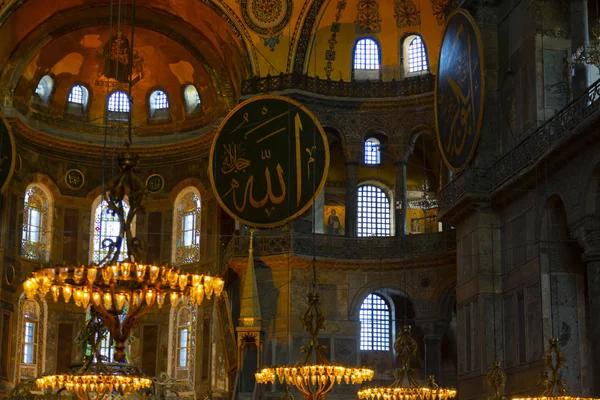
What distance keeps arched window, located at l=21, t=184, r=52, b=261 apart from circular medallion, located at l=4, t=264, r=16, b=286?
772 millimetres

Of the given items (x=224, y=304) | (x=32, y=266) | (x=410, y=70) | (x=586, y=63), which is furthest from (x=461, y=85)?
(x=32, y=266)

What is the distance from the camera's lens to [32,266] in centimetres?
2716

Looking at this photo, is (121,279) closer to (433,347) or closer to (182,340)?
(433,347)

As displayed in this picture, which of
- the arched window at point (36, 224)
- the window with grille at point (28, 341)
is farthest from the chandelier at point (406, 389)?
the arched window at point (36, 224)

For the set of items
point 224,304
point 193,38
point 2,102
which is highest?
point 193,38

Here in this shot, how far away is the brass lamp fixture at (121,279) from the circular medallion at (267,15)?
12.6 m

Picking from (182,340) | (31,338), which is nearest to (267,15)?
(182,340)

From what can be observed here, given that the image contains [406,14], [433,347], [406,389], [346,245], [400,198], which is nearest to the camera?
[406,389]

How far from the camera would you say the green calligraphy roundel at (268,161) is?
780 inches

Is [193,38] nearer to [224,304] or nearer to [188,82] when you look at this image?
[188,82]

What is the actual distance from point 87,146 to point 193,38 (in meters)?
3.88

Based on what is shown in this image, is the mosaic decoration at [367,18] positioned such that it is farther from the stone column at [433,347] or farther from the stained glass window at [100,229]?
the stained glass window at [100,229]

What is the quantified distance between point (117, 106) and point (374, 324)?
28.8 ft

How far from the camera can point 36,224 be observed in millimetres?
27797
